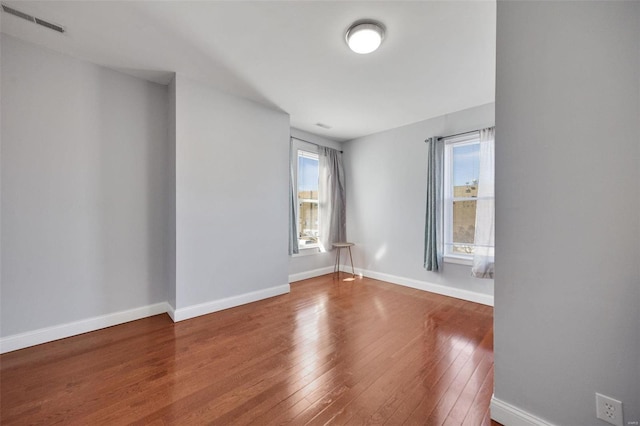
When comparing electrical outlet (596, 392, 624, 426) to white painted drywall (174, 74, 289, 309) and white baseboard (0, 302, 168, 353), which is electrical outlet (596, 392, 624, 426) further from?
white baseboard (0, 302, 168, 353)

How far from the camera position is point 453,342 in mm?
2223

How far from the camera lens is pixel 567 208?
1.18 metres

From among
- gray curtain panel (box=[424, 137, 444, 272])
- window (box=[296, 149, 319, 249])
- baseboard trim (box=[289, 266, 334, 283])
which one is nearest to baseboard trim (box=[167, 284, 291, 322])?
baseboard trim (box=[289, 266, 334, 283])

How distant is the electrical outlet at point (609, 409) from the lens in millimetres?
1044

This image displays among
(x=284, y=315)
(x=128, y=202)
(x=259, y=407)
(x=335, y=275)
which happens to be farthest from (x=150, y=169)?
(x=335, y=275)

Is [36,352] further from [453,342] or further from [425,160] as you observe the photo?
[425,160]

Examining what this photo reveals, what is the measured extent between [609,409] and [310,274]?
3.66 meters

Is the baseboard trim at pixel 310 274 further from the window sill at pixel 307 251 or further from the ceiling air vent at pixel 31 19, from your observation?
the ceiling air vent at pixel 31 19

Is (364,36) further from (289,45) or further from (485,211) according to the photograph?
(485,211)

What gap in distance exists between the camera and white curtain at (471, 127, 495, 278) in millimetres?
3016

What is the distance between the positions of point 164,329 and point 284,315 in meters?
1.20

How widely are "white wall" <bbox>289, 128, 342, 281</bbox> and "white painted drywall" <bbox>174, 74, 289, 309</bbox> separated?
2.05 feet

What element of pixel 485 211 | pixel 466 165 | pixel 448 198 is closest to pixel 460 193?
pixel 448 198

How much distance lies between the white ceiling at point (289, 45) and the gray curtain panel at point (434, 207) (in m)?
0.69
